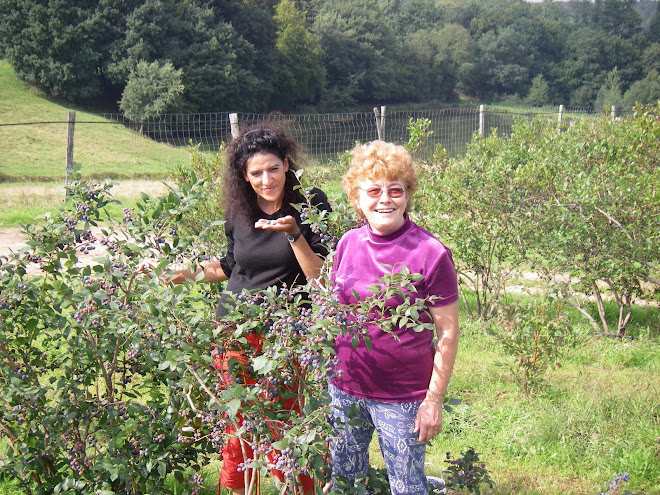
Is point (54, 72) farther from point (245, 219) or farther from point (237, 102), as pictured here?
point (245, 219)

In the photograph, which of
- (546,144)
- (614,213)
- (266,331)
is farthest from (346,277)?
(546,144)

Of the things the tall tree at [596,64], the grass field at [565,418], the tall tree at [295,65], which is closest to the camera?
the grass field at [565,418]

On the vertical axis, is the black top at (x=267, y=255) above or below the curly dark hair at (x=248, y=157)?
below

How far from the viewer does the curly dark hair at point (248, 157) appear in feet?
8.23

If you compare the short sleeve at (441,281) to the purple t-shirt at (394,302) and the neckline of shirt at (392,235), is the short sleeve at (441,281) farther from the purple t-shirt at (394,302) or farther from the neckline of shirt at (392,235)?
the neckline of shirt at (392,235)

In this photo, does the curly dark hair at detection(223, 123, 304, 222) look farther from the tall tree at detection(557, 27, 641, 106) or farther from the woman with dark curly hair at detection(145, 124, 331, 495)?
the tall tree at detection(557, 27, 641, 106)

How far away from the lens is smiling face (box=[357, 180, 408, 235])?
203 cm

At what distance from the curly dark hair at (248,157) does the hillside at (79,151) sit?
14.1 metres

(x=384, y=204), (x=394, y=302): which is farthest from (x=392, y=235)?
(x=394, y=302)

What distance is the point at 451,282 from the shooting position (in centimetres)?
196

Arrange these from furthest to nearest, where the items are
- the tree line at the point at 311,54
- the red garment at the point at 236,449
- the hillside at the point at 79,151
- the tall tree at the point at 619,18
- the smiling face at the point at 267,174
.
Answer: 1. the tall tree at the point at 619,18
2. the tree line at the point at 311,54
3. the hillside at the point at 79,151
4. the smiling face at the point at 267,174
5. the red garment at the point at 236,449

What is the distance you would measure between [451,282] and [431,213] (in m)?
4.01

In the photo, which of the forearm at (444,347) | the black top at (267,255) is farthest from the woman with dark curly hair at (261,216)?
the forearm at (444,347)

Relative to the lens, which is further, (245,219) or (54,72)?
(54,72)
